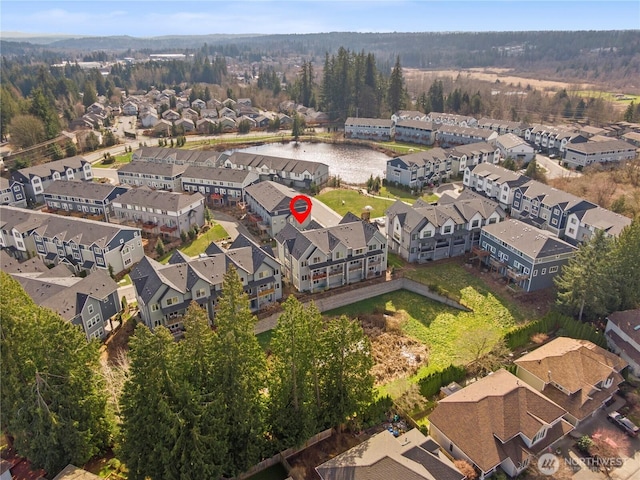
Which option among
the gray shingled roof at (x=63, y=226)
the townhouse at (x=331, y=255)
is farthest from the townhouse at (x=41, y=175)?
the townhouse at (x=331, y=255)

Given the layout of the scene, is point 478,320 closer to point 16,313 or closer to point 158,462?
point 158,462

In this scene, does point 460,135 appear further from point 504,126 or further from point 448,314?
point 448,314

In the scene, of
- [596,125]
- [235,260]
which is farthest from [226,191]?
[596,125]

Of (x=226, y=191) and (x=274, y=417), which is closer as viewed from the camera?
(x=274, y=417)

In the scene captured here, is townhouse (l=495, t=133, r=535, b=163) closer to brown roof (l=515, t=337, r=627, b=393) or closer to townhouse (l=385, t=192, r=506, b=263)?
townhouse (l=385, t=192, r=506, b=263)

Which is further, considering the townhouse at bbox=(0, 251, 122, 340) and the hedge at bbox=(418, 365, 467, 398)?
the townhouse at bbox=(0, 251, 122, 340)

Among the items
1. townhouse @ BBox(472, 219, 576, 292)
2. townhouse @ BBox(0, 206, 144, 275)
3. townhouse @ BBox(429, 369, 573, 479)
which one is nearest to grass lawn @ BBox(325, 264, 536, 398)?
townhouse @ BBox(472, 219, 576, 292)
